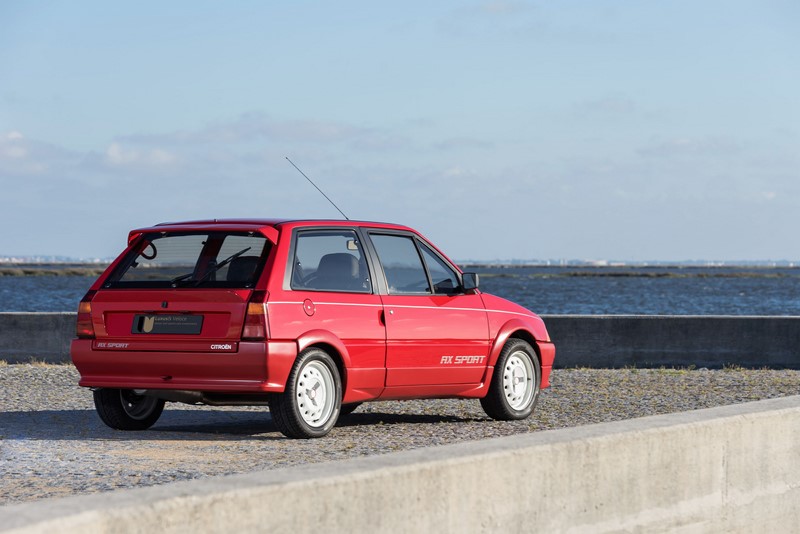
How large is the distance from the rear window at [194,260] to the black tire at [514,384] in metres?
2.68

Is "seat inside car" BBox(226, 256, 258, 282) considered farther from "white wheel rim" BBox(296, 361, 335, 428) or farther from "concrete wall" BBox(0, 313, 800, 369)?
"concrete wall" BBox(0, 313, 800, 369)

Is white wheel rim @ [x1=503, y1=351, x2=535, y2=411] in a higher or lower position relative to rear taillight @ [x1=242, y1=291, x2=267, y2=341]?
lower

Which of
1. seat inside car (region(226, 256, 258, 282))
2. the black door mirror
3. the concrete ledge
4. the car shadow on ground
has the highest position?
seat inside car (region(226, 256, 258, 282))

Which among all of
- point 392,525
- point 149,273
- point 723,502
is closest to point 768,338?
point 149,273

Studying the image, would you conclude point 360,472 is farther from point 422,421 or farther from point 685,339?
point 685,339

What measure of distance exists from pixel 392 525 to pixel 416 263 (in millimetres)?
6959

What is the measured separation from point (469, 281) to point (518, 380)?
1101mm

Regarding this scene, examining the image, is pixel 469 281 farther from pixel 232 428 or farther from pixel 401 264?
pixel 232 428

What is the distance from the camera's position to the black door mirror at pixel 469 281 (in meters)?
11.0

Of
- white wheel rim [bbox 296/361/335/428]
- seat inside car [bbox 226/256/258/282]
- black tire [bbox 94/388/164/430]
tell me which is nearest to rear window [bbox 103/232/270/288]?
seat inside car [bbox 226/256/258/282]

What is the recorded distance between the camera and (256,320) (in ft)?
30.4

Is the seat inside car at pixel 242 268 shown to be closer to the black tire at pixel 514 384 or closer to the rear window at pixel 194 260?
the rear window at pixel 194 260

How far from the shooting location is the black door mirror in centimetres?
1099

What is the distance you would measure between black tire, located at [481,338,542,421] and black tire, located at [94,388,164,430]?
9.30ft
